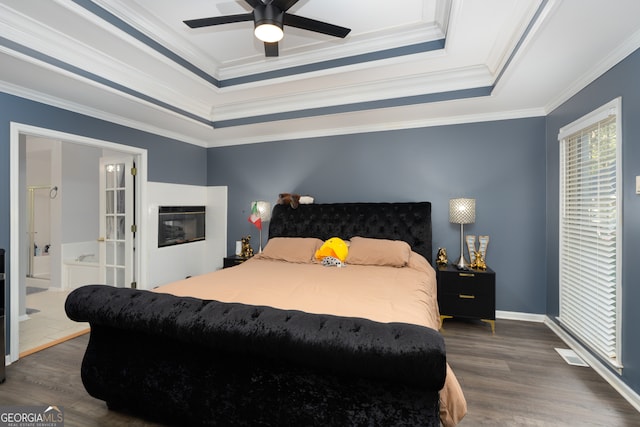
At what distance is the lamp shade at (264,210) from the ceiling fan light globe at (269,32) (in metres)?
2.49

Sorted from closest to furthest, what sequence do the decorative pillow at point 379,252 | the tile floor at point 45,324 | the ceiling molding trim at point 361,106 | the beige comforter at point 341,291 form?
the beige comforter at point 341,291 < the tile floor at point 45,324 < the ceiling molding trim at point 361,106 < the decorative pillow at point 379,252

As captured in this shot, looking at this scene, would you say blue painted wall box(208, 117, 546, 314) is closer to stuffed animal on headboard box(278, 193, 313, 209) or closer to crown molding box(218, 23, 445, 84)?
stuffed animal on headboard box(278, 193, 313, 209)

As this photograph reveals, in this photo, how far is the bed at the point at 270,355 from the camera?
134cm

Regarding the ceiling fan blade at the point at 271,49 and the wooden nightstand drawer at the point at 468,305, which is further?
the wooden nightstand drawer at the point at 468,305

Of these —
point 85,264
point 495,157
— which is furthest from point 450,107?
point 85,264

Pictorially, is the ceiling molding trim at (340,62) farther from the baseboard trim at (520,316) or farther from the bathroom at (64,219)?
the baseboard trim at (520,316)

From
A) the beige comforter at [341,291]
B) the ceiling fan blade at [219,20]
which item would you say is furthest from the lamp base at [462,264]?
the ceiling fan blade at [219,20]

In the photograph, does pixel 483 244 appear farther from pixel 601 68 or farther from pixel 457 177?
pixel 601 68

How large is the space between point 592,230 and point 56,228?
6911 millimetres

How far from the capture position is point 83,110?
322 centimetres

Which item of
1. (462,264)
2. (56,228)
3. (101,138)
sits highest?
(101,138)

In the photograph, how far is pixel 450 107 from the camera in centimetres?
339

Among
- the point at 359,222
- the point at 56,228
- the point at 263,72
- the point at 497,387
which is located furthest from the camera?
the point at 56,228

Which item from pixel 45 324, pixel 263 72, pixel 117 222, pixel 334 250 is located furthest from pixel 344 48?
pixel 45 324
